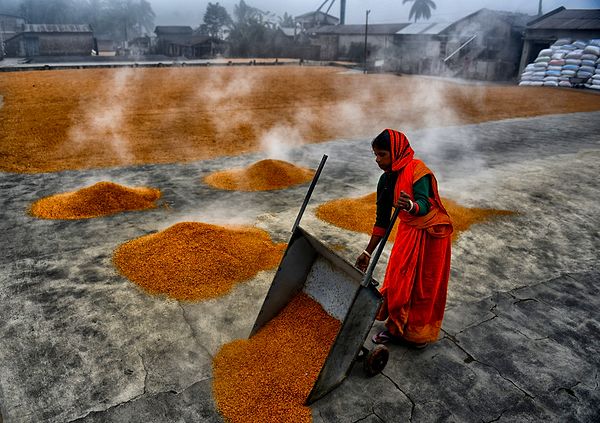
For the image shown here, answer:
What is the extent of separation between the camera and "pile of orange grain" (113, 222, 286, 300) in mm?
4145

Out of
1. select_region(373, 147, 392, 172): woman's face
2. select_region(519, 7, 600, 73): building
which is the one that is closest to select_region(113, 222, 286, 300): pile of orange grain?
select_region(373, 147, 392, 172): woman's face

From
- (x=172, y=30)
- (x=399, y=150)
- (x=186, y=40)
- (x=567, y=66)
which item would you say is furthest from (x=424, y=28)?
(x=399, y=150)

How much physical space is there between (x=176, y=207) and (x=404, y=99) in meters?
15.0

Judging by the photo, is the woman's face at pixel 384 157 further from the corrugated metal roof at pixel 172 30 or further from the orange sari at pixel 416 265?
the corrugated metal roof at pixel 172 30

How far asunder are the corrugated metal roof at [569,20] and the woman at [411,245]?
1107 inches

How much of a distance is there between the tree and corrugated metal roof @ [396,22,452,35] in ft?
107

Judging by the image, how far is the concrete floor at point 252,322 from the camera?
2895 millimetres

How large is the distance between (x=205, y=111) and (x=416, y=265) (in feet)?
41.5

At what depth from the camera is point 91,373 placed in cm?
309

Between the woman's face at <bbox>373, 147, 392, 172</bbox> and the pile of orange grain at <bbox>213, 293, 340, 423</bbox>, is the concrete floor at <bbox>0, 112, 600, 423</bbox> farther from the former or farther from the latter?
the woman's face at <bbox>373, 147, 392, 172</bbox>

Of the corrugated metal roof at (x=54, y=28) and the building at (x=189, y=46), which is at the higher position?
the corrugated metal roof at (x=54, y=28)

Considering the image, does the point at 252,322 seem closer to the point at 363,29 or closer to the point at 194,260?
the point at 194,260

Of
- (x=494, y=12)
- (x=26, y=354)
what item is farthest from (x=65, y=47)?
(x=26, y=354)

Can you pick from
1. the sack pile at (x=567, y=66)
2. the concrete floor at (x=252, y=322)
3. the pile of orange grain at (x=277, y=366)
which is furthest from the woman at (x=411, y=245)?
the sack pile at (x=567, y=66)
